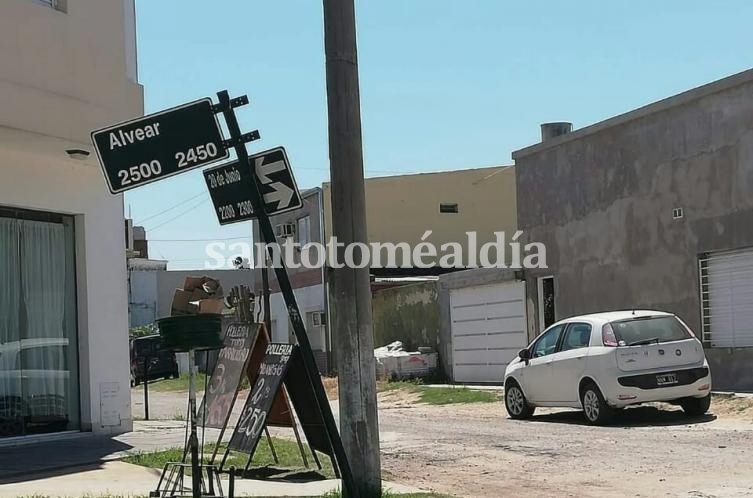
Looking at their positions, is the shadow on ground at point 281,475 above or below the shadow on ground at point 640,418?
above

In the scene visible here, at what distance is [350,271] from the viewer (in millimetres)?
8078

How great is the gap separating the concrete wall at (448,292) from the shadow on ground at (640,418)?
836cm

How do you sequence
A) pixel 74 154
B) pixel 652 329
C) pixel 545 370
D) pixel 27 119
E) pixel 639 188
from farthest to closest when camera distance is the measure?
pixel 639 188, pixel 545 370, pixel 652 329, pixel 74 154, pixel 27 119

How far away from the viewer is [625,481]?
376 inches

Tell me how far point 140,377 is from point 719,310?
24737mm

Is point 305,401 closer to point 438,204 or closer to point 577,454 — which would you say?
point 577,454

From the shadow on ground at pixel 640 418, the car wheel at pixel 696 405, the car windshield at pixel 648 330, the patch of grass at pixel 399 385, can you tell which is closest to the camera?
the car windshield at pixel 648 330

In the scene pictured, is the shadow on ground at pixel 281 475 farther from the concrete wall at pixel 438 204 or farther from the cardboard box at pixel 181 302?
the concrete wall at pixel 438 204

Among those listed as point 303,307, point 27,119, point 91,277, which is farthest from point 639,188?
point 303,307

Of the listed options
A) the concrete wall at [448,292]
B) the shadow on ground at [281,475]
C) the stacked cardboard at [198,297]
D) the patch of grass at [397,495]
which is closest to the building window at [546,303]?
the concrete wall at [448,292]

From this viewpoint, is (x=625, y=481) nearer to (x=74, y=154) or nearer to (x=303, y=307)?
(x=74, y=154)

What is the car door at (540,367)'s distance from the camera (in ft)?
52.1

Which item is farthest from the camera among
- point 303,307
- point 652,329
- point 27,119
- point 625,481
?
point 303,307

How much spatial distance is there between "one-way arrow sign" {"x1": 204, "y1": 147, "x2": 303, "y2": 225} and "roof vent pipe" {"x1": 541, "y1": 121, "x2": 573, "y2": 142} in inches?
679
